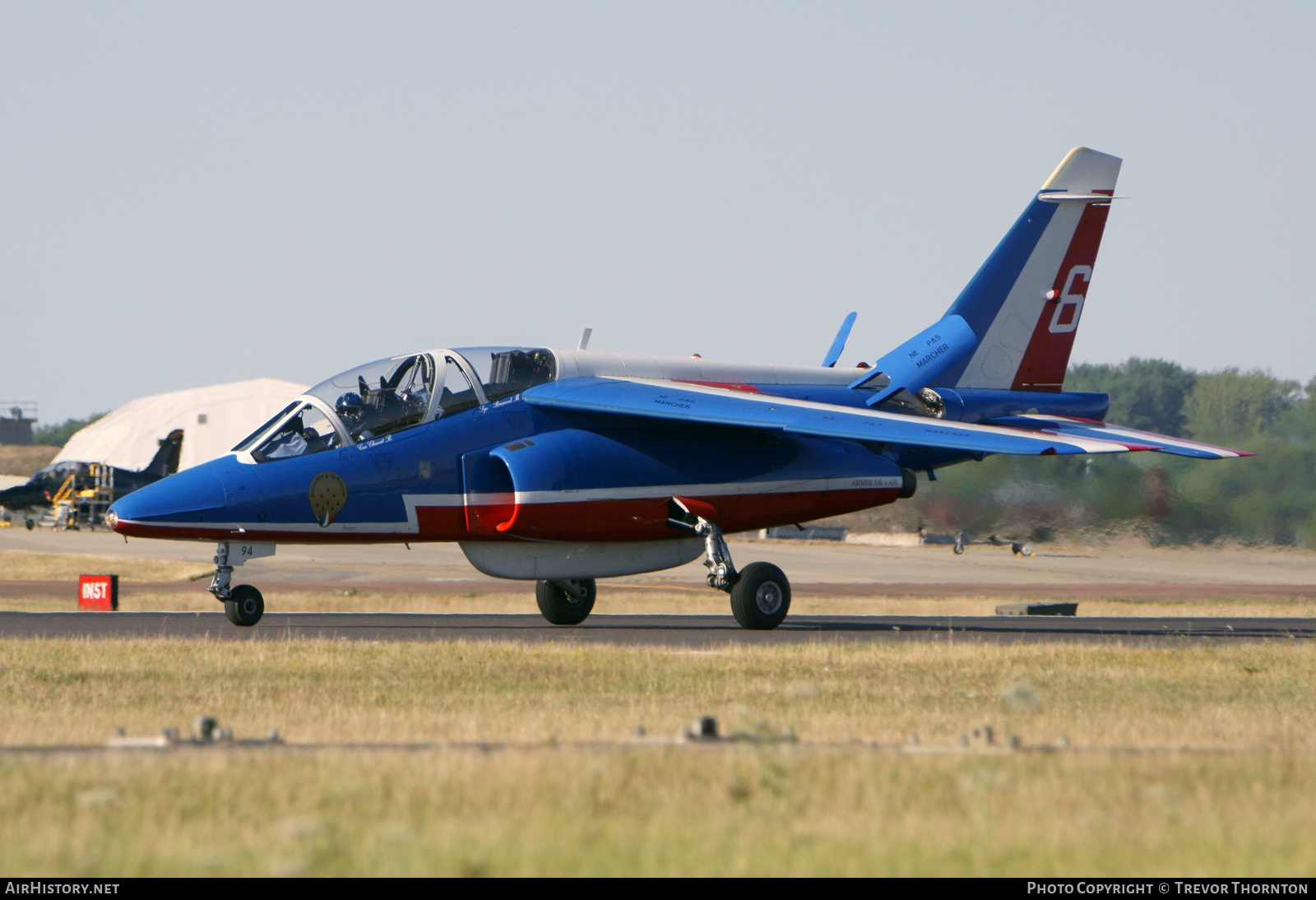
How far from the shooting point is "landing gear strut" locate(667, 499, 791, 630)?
18750mm

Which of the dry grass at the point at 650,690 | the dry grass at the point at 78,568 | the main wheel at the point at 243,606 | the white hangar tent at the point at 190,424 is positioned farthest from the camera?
the white hangar tent at the point at 190,424

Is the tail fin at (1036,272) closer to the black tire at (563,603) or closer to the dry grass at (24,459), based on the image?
the black tire at (563,603)

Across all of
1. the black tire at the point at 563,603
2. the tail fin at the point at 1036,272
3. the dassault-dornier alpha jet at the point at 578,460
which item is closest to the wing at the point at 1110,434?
the dassault-dornier alpha jet at the point at 578,460

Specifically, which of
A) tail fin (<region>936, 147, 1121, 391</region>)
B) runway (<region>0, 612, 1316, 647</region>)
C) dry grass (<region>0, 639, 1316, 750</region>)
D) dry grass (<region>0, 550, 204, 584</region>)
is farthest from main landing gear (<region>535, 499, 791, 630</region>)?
dry grass (<region>0, 550, 204, 584</region>)

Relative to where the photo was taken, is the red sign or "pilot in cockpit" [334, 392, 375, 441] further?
the red sign

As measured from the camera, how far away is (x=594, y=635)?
17.9m

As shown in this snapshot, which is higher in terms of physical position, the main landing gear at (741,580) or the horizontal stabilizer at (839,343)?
the horizontal stabilizer at (839,343)

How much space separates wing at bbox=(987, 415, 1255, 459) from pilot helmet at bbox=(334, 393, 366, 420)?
370 inches

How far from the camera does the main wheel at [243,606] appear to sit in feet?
59.8

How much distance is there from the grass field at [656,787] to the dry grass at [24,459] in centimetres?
11579

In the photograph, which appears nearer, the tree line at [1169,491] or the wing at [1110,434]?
the wing at [1110,434]

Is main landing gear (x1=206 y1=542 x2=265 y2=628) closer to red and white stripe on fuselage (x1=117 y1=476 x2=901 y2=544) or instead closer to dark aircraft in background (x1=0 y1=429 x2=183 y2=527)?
red and white stripe on fuselage (x1=117 y1=476 x2=901 y2=544)

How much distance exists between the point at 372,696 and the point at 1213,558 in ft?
83.3

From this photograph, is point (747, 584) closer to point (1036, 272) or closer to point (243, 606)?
point (243, 606)
